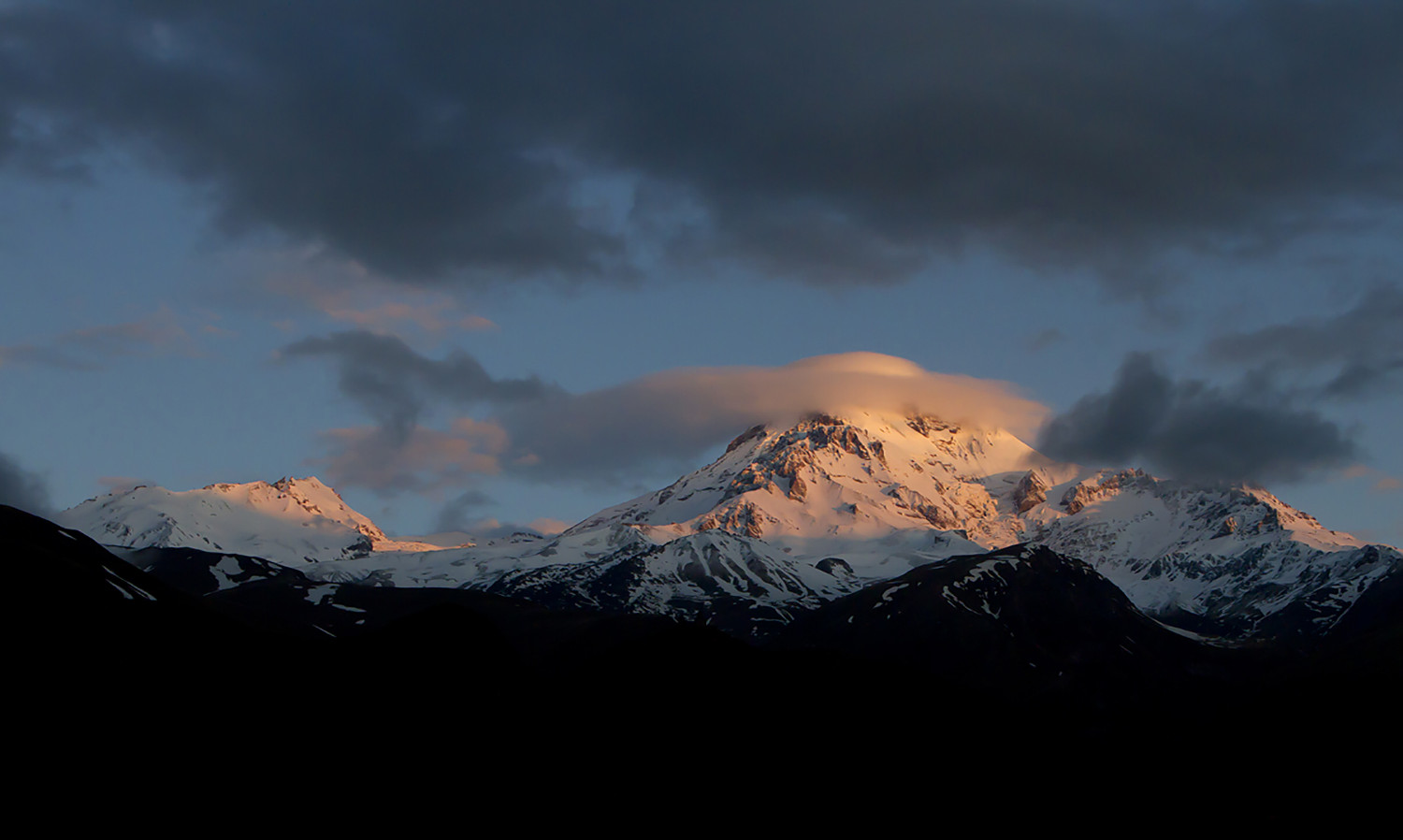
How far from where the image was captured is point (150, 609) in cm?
19150

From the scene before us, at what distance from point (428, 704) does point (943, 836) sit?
250 ft

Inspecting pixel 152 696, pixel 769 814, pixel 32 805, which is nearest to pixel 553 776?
pixel 769 814

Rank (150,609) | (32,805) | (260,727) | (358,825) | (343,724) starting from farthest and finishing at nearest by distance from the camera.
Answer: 1. (150,609)
2. (343,724)
3. (260,727)
4. (358,825)
5. (32,805)

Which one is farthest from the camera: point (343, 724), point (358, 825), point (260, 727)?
point (343, 724)

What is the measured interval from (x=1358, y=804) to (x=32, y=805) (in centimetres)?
17181

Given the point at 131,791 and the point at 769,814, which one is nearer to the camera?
the point at 131,791

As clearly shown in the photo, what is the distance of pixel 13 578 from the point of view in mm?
176625

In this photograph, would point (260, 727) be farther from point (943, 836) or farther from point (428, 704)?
point (943, 836)

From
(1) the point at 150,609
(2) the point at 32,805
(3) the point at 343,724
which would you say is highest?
(1) the point at 150,609

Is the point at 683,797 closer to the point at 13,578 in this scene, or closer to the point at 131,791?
the point at 131,791

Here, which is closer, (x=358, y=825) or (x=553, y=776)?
(x=358, y=825)

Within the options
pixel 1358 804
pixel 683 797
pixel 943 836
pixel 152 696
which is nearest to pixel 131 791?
pixel 152 696

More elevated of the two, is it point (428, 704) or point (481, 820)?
point (428, 704)

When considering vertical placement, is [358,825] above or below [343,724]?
below
